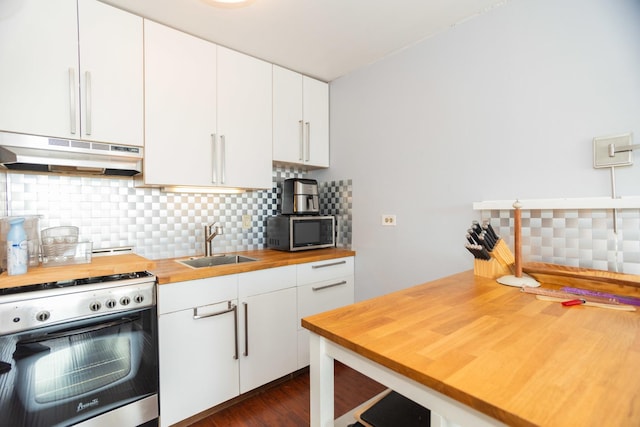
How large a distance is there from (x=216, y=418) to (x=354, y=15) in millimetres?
2528

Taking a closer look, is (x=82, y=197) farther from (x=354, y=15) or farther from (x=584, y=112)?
(x=584, y=112)

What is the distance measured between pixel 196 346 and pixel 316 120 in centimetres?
197

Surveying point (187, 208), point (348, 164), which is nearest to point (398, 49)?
point (348, 164)

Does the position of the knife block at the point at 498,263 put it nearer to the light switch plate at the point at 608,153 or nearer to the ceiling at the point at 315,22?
the light switch plate at the point at 608,153

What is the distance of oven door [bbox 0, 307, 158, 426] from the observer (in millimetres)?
1235

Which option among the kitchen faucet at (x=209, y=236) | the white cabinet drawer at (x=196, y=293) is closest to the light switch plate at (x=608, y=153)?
the white cabinet drawer at (x=196, y=293)

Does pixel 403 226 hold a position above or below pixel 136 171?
below

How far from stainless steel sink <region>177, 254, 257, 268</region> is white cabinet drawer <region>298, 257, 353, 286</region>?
1.23ft

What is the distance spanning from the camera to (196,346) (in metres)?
1.74

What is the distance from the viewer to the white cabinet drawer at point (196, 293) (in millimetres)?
1628

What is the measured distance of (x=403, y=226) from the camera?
2.24 m

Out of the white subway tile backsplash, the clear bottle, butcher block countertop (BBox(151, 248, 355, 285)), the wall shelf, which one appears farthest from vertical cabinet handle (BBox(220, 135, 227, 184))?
the white subway tile backsplash

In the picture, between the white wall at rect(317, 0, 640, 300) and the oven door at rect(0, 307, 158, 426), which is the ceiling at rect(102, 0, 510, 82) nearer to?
the white wall at rect(317, 0, 640, 300)

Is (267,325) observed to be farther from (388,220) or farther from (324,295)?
(388,220)
